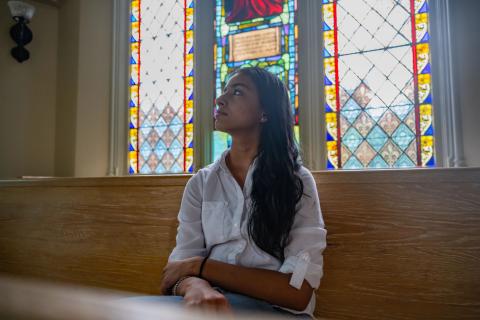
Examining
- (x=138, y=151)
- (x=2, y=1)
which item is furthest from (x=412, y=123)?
(x=2, y=1)

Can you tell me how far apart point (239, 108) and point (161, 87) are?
2.38 meters

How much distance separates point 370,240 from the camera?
3.60 feet

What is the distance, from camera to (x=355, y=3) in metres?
2.68

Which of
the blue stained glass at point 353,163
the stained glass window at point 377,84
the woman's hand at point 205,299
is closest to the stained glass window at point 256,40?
the stained glass window at point 377,84

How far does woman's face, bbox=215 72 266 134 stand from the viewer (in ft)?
3.59

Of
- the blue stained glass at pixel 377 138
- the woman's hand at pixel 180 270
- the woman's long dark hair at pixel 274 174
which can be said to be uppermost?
the blue stained glass at pixel 377 138

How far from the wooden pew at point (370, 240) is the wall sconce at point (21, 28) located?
7.92ft

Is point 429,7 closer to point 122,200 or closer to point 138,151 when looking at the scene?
point 122,200

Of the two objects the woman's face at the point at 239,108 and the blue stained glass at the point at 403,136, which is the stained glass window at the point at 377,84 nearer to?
the blue stained glass at the point at 403,136

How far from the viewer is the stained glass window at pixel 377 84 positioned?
246 cm

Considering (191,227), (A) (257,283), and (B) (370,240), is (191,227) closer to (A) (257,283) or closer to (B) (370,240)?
(A) (257,283)

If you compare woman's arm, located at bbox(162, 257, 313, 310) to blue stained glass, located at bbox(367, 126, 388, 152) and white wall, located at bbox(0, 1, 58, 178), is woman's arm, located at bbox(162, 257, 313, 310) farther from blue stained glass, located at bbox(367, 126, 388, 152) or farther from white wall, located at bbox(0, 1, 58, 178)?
white wall, located at bbox(0, 1, 58, 178)

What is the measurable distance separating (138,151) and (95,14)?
1.30 m

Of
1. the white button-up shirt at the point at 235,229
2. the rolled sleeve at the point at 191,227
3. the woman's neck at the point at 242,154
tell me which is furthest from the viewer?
the woman's neck at the point at 242,154
